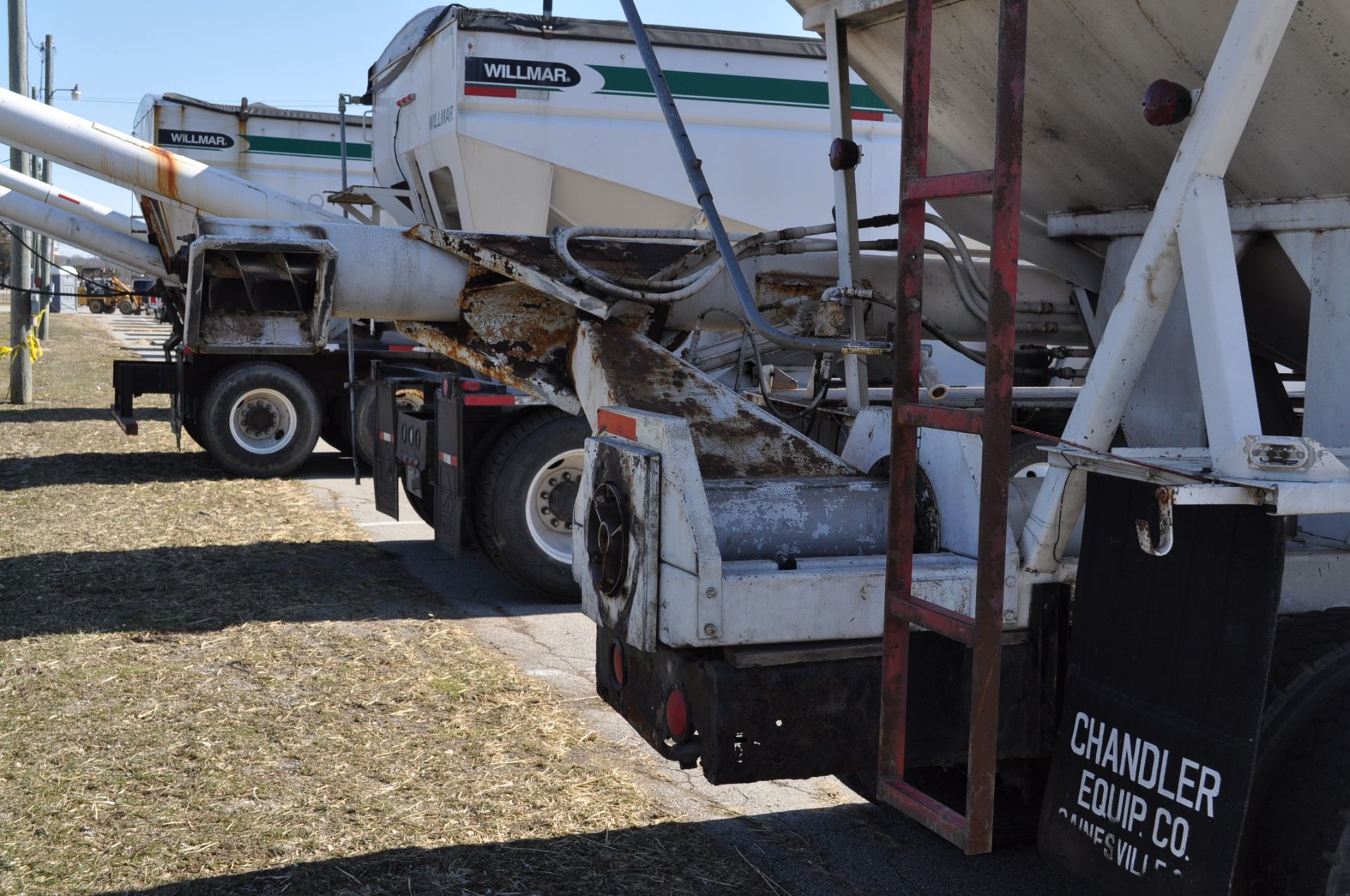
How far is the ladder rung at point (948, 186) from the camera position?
7.40 ft

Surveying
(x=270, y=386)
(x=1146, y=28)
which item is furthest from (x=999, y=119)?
(x=270, y=386)

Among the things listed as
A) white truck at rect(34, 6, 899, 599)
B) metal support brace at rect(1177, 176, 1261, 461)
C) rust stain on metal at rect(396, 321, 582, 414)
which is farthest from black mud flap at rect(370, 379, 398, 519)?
metal support brace at rect(1177, 176, 1261, 461)

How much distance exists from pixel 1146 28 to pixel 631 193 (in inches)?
242

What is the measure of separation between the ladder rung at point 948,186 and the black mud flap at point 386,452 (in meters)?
5.14

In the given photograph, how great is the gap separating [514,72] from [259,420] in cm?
415

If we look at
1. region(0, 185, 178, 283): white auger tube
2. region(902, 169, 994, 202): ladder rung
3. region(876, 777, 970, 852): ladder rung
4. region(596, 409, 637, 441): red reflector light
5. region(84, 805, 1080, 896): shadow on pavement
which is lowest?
region(84, 805, 1080, 896): shadow on pavement

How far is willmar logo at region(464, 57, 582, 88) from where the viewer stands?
854 centimetres

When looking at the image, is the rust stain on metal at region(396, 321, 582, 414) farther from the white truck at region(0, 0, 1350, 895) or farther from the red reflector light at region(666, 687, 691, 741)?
the red reflector light at region(666, 687, 691, 741)

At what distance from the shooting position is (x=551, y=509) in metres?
6.94

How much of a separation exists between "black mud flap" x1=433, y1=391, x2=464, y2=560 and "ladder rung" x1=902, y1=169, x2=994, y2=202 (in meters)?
4.27

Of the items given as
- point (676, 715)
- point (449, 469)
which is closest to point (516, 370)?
point (676, 715)

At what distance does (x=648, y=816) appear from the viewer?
13.3ft

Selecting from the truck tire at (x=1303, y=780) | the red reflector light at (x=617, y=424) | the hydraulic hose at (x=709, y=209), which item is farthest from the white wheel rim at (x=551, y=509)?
the truck tire at (x=1303, y=780)

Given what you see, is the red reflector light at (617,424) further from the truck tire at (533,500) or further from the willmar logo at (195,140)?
the willmar logo at (195,140)
